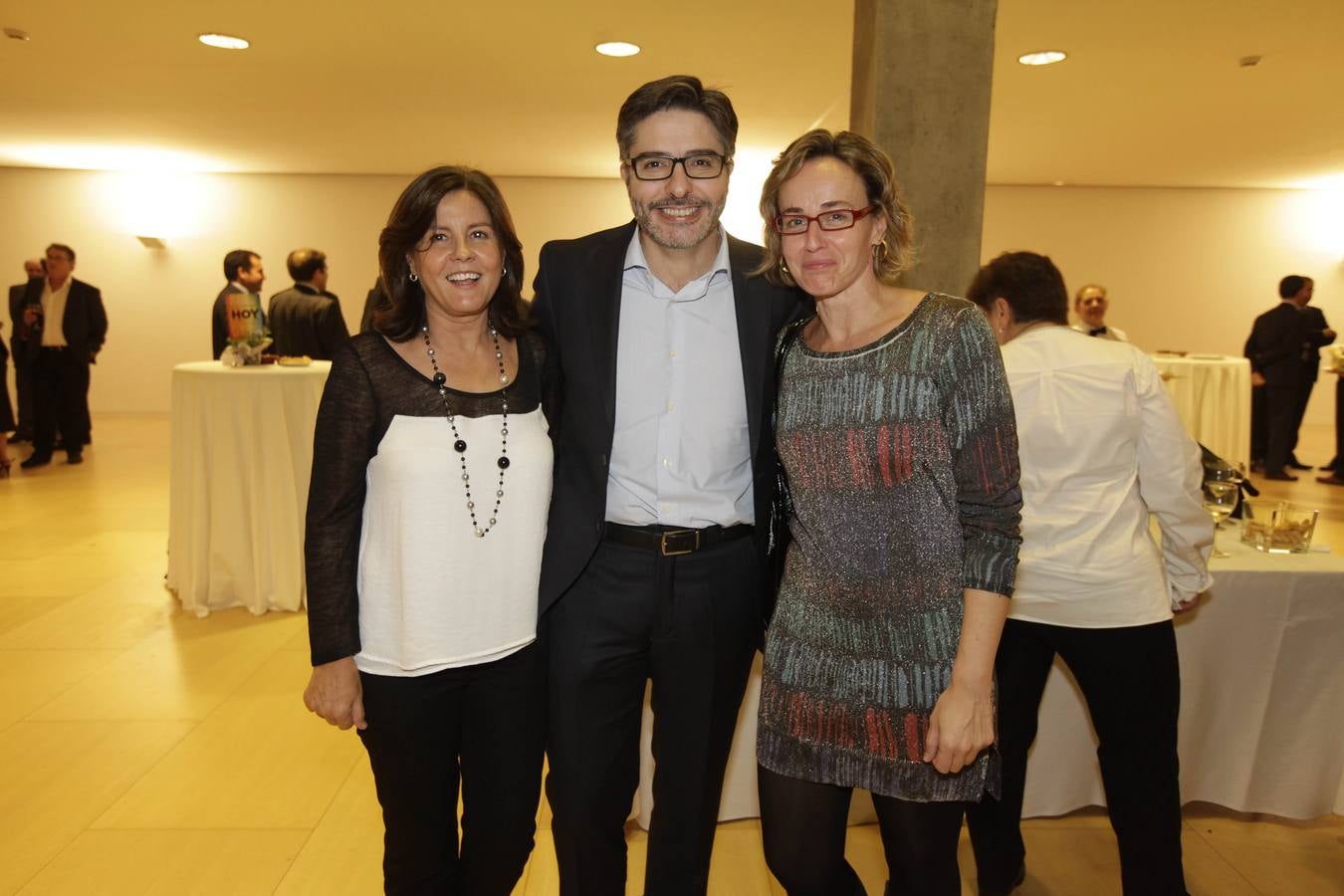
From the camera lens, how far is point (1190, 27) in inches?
213

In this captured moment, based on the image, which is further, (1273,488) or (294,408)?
(1273,488)

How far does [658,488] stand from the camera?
180 cm

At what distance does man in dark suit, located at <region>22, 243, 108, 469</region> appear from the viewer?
8.44 m

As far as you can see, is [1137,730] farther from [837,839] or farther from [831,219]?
[831,219]

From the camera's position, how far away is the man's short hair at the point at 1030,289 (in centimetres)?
224

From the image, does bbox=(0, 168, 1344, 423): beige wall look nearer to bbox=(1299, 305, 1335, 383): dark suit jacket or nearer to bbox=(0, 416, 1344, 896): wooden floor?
bbox=(1299, 305, 1335, 383): dark suit jacket

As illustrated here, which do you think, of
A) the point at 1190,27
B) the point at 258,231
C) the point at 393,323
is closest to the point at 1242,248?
the point at 1190,27

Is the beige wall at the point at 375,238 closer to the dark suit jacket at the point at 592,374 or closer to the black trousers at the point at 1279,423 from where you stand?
the black trousers at the point at 1279,423

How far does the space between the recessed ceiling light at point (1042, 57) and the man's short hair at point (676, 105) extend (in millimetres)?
4989

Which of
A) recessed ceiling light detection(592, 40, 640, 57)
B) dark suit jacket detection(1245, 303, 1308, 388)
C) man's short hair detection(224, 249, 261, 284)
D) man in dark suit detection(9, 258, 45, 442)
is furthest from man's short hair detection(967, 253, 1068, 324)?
man in dark suit detection(9, 258, 45, 442)

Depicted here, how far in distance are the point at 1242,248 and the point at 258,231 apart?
1301cm

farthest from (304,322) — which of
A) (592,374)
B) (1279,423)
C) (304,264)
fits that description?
(1279,423)

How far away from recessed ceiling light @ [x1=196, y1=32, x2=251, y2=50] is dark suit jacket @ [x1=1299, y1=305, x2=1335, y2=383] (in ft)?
28.6

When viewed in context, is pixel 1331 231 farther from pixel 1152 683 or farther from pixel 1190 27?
pixel 1152 683
